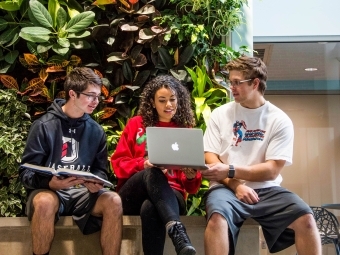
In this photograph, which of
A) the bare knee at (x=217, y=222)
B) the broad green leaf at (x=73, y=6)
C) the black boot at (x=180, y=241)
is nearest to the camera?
the black boot at (x=180, y=241)

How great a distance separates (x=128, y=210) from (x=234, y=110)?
2.82 feet

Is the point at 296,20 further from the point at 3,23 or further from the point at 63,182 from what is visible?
the point at 63,182

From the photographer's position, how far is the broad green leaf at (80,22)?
13.4 feet

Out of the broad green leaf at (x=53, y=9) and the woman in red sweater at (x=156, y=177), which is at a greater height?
the broad green leaf at (x=53, y=9)

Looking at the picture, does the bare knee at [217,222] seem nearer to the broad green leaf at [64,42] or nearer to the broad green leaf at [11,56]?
the broad green leaf at [64,42]

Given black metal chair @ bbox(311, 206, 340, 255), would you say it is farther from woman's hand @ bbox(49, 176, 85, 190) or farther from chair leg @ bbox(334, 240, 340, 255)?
woman's hand @ bbox(49, 176, 85, 190)

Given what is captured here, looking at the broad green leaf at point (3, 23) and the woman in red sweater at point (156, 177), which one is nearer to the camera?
the woman in red sweater at point (156, 177)

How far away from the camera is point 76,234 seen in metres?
3.33

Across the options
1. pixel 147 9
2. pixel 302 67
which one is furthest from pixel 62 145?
pixel 302 67

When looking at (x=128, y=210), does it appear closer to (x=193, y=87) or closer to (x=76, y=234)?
(x=76, y=234)

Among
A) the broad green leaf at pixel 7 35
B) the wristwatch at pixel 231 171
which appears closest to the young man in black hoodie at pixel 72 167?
the wristwatch at pixel 231 171

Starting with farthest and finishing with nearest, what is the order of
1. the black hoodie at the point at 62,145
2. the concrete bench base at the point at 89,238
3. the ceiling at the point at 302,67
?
the ceiling at the point at 302,67 → the concrete bench base at the point at 89,238 → the black hoodie at the point at 62,145

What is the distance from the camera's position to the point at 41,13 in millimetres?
4039

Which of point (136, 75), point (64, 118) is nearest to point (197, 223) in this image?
point (64, 118)
